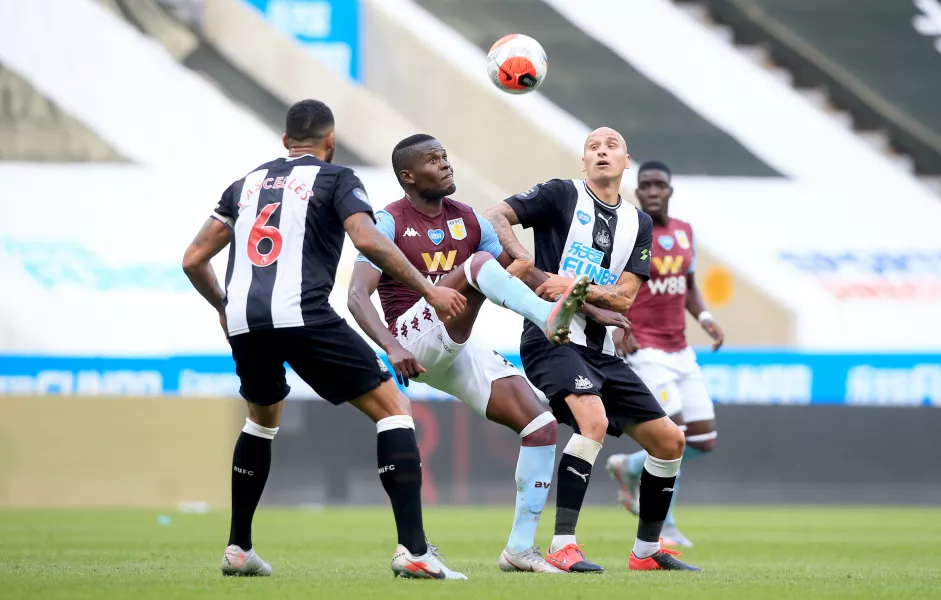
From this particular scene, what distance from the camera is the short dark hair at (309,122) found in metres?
6.06

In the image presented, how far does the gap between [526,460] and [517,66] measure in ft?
7.64

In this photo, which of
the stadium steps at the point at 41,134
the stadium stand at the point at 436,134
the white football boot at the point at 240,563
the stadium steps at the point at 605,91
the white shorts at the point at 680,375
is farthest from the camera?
the stadium steps at the point at 605,91

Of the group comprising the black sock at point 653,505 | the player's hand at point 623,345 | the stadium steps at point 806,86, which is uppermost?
the stadium steps at point 806,86

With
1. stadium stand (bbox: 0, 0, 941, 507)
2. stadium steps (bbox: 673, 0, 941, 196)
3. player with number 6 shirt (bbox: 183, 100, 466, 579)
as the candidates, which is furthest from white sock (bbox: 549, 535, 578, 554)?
stadium steps (bbox: 673, 0, 941, 196)

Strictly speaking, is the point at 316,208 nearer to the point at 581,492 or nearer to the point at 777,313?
the point at 581,492

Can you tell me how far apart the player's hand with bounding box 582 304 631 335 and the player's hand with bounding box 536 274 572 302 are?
0.31 meters

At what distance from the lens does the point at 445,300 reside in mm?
5715

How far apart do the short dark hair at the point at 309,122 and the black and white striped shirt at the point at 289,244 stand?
144 millimetres

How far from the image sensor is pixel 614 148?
22.7 feet

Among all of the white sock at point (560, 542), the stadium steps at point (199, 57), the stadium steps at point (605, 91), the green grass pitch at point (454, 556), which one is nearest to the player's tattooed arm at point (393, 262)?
the green grass pitch at point (454, 556)

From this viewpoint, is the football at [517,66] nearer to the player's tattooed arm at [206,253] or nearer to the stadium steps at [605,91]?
the player's tattooed arm at [206,253]

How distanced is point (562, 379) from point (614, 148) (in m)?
1.24

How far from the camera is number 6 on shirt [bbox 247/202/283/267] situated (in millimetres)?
5848

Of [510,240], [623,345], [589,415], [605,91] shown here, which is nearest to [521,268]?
[510,240]
